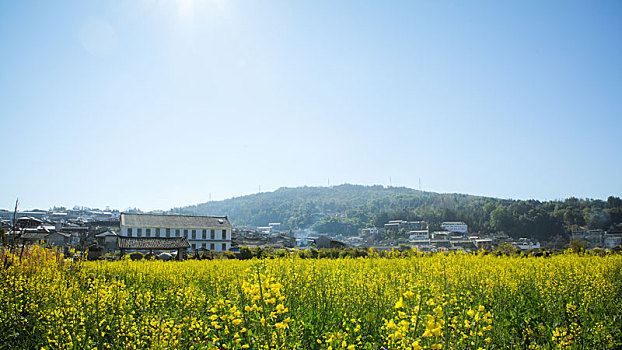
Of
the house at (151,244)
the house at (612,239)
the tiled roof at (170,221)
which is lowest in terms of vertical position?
the house at (612,239)

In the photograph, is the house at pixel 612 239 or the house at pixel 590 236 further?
the house at pixel 590 236

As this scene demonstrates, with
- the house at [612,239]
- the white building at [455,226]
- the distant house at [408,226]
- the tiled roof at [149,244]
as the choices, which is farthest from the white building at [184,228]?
the distant house at [408,226]

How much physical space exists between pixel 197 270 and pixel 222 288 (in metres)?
3.13

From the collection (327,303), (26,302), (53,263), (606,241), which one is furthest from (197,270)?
(606,241)

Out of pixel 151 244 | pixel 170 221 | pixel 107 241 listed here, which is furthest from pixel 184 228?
pixel 151 244

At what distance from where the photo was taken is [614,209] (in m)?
68.1

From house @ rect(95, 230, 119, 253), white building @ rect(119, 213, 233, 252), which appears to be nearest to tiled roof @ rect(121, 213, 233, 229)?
white building @ rect(119, 213, 233, 252)

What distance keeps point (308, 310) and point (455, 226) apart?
87676 millimetres

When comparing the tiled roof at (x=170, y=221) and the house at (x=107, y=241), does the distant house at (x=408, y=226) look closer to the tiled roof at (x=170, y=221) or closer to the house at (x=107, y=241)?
the tiled roof at (x=170, y=221)

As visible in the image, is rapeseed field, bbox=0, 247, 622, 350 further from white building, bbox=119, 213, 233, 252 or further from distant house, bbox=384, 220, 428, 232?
distant house, bbox=384, 220, 428, 232

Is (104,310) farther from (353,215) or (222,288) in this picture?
(353,215)

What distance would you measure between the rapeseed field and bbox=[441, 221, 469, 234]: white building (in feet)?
259

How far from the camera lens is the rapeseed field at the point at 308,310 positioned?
3.74m

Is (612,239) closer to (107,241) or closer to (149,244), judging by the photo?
(149,244)
